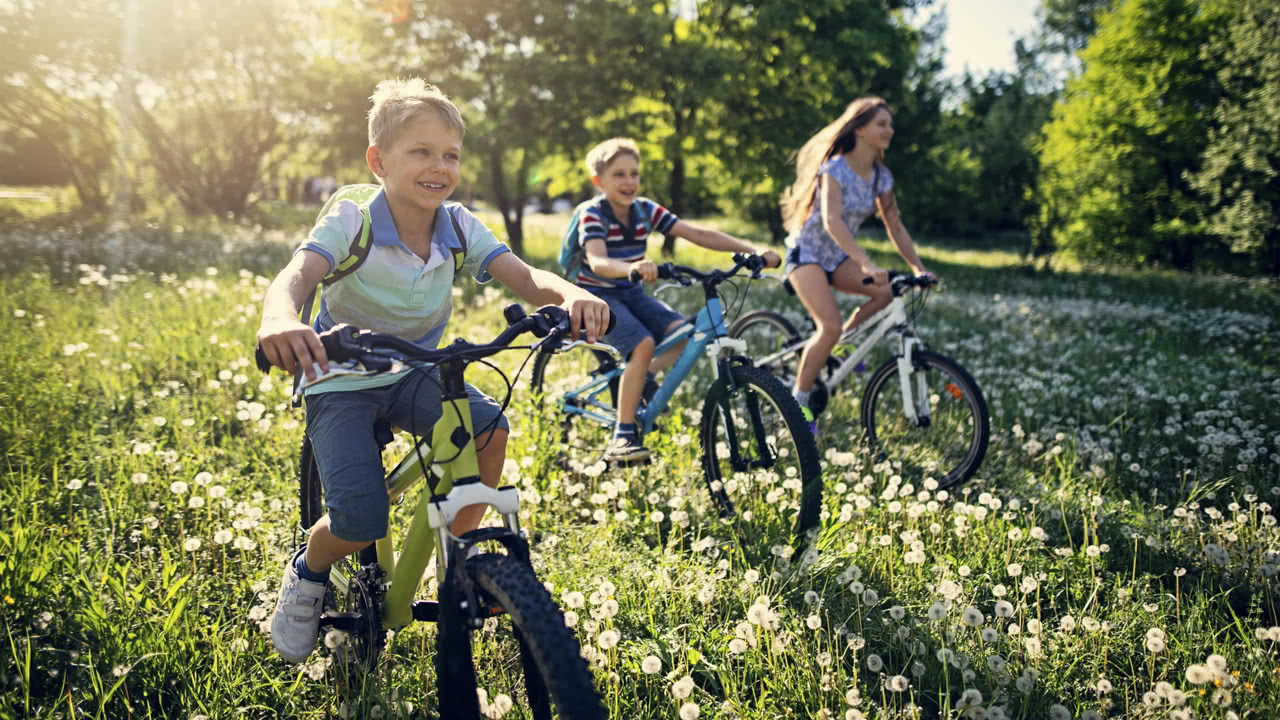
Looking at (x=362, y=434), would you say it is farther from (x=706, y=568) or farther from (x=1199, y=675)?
(x=1199, y=675)

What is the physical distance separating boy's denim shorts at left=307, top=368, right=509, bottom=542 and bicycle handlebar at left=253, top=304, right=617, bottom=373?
0.30 m

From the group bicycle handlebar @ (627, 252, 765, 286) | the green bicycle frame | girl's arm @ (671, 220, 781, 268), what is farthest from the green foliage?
the green bicycle frame

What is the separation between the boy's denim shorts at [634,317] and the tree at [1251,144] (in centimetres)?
1722

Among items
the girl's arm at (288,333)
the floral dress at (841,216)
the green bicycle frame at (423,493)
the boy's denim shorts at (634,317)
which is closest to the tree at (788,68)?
the floral dress at (841,216)

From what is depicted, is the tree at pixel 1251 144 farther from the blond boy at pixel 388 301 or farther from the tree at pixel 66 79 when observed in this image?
the tree at pixel 66 79

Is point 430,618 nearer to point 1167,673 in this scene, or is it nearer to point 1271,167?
point 1167,673

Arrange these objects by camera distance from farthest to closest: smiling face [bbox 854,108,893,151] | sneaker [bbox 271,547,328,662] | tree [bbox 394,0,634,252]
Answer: tree [bbox 394,0,634,252] → smiling face [bbox 854,108,893,151] → sneaker [bbox 271,547,328,662]

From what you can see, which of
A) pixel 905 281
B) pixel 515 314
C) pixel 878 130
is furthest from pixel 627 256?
pixel 515 314

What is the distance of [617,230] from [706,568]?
7.95 feet

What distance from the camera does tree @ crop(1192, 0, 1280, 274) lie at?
15.6 m

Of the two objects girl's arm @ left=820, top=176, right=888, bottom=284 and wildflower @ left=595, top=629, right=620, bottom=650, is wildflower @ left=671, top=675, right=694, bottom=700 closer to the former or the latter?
wildflower @ left=595, top=629, right=620, bottom=650

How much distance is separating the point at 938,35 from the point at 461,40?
1221 inches

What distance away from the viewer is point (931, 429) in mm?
5664

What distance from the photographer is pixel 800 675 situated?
106 inches
